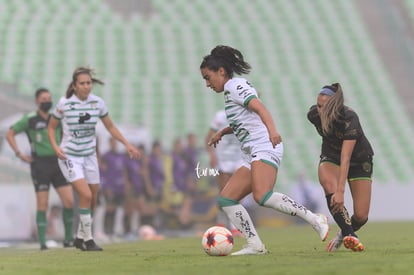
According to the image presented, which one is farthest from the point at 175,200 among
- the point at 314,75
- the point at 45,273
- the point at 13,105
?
the point at 45,273

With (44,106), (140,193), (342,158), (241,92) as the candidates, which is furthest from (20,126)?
(342,158)

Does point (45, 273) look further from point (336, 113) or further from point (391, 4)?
point (391, 4)

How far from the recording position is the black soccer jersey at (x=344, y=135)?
897 centimetres

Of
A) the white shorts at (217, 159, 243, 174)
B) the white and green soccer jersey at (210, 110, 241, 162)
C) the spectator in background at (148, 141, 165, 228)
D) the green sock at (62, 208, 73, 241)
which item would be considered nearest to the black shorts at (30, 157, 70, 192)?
the green sock at (62, 208, 73, 241)

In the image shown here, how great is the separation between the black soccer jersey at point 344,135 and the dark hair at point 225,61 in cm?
94

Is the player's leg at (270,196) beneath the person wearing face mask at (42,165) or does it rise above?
beneath

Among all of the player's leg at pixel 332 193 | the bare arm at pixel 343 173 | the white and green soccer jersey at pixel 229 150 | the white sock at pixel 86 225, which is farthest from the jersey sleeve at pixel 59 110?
the white and green soccer jersey at pixel 229 150

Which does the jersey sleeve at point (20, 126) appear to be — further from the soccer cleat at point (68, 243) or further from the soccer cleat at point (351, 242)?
the soccer cleat at point (351, 242)

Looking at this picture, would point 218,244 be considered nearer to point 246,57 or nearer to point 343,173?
point 343,173

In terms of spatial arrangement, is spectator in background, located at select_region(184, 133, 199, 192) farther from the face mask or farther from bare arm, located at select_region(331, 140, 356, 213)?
bare arm, located at select_region(331, 140, 356, 213)

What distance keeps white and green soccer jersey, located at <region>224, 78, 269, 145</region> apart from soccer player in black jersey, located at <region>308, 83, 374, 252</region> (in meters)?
0.68

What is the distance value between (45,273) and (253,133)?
2671mm

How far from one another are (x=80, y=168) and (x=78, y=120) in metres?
0.59

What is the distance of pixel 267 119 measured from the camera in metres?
8.41
